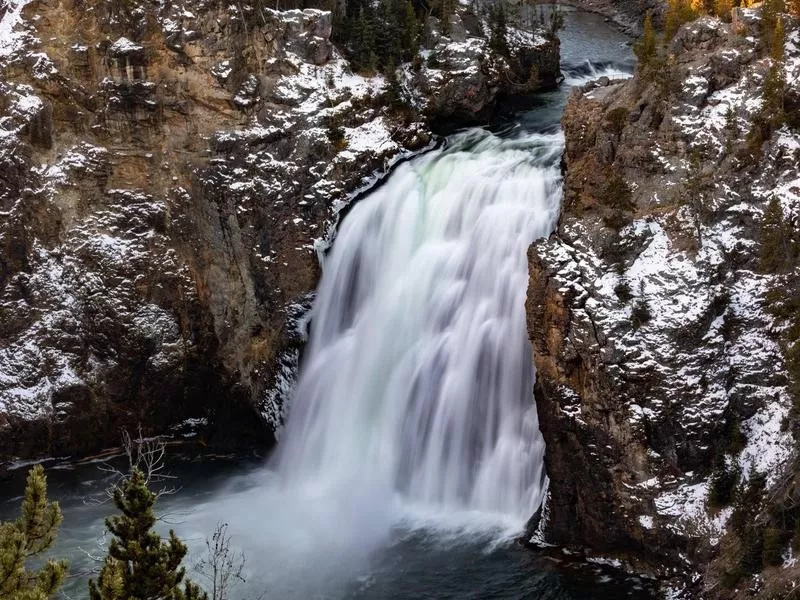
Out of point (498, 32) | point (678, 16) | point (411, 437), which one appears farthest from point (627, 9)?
point (411, 437)

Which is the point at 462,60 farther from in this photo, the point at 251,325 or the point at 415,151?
the point at 251,325

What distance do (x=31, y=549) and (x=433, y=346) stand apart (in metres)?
13.2

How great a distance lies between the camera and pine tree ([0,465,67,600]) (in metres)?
9.76

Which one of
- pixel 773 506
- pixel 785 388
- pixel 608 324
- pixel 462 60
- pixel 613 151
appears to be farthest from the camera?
pixel 462 60

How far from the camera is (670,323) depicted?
1794 cm

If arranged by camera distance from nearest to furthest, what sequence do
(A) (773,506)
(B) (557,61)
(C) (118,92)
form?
1. (A) (773,506)
2. (C) (118,92)
3. (B) (557,61)

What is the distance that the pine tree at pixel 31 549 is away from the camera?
9.76 m

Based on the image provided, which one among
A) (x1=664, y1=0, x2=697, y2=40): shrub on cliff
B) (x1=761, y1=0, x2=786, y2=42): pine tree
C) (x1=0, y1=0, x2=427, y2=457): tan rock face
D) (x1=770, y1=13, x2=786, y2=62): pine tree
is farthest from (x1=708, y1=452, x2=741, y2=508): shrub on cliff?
(x1=0, y1=0, x2=427, y2=457): tan rock face

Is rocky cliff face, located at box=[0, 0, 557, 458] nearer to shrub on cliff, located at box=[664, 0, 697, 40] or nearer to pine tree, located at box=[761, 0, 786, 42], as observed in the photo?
shrub on cliff, located at box=[664, 0, 697, 40]

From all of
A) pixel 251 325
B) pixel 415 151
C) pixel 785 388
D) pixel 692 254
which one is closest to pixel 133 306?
pixel 251 325

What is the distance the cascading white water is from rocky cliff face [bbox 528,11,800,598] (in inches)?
83.5

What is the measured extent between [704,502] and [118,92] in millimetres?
19812

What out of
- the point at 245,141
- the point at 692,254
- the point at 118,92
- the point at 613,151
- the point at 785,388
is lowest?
the point at 785,388

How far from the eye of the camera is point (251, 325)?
26.5 meters
